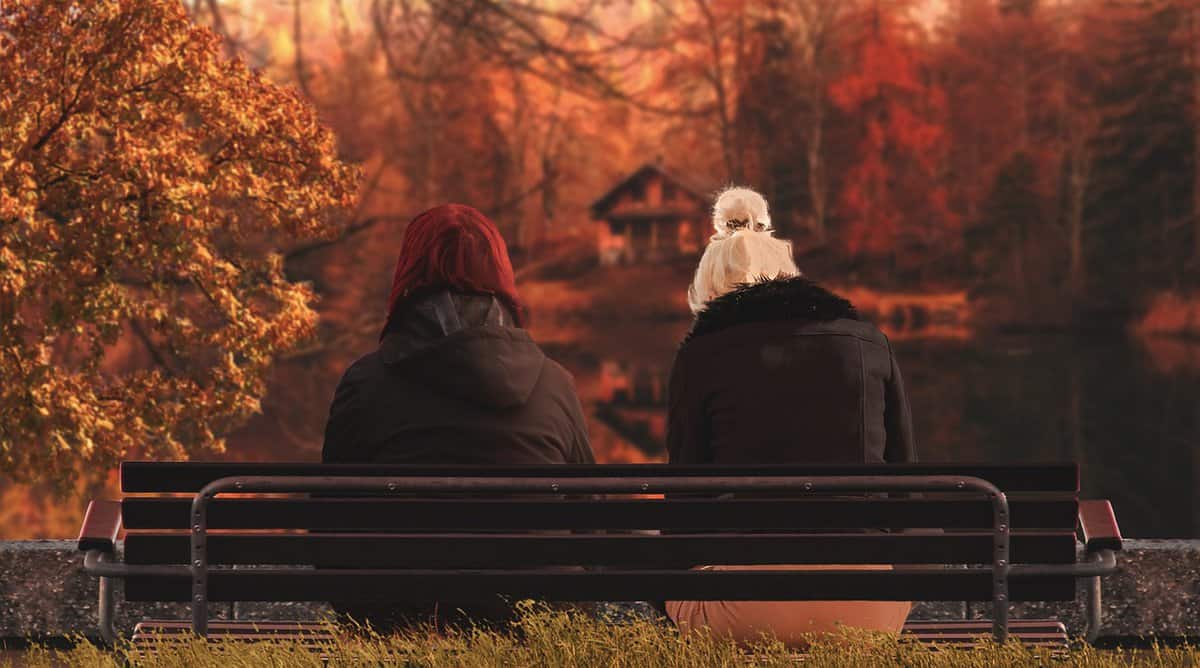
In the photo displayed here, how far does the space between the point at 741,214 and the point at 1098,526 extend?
1.05 meters

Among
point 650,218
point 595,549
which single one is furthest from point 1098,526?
point 650,218

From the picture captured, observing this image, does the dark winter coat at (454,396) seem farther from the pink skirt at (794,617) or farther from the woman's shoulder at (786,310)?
the pink skirt at (794,617)

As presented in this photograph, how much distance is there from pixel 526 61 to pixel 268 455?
4.86 meters

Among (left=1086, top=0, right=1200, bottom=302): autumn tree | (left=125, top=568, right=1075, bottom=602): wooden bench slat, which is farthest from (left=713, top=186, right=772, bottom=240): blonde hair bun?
(left=1086, top=0, right=1200, bottom=302): autumn tree

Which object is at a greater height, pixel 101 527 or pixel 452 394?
pixel 452 394

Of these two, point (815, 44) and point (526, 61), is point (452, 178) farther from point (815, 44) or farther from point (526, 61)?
point (815, 44)


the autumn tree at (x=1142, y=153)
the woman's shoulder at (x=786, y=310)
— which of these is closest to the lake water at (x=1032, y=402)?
the autumn tree at (x=1142, y=153)

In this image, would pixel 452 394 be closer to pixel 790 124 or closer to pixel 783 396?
pixel 783 396

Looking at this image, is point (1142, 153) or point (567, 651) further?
point (1142, 153)

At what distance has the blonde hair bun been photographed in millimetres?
3676

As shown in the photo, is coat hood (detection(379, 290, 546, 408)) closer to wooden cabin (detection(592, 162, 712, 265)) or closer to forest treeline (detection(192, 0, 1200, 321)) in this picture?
forest treeline (detection(192, 0, 1200, 321))

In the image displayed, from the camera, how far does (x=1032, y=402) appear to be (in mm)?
18500

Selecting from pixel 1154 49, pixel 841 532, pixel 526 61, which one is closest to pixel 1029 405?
pixel 1154 49

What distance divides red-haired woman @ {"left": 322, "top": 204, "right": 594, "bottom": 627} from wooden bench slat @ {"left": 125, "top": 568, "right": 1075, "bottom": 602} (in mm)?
79
